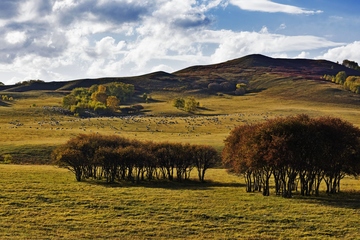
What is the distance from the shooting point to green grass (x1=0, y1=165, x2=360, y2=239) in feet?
105

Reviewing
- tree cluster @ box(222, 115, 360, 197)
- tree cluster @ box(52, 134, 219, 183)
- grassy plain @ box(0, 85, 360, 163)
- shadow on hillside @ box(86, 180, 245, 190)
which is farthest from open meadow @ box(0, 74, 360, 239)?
grassy plain @ box(0, 85, 360, 163)

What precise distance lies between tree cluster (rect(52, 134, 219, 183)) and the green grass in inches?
242

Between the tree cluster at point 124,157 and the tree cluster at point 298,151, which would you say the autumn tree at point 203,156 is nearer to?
the tree cluster at point 124,157

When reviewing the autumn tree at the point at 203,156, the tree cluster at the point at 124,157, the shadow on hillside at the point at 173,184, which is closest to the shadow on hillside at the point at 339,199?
the shadow on hillside at the point at 173,184

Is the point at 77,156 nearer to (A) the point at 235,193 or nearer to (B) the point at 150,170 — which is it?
(B) the point at 150,170

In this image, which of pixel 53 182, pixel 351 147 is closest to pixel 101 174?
pixel 53 182

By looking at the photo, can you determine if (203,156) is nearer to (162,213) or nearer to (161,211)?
(161,211)

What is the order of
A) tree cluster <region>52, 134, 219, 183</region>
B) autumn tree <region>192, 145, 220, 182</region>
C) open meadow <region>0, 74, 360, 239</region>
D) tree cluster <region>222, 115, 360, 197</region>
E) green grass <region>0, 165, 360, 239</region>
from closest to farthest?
1. green grass <region>0, 165, 360, 239</region>
2. open meadow <region>0, 74, 360, 239</region>
3. tree cluster <region>222, 115, 360, 197</region>
4. tree cluster <region>52, 134, 219, 183</region>
5. autumn tree <region>192, 145, 220, 182</region>

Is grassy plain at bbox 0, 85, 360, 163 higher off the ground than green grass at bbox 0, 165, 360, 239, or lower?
higher

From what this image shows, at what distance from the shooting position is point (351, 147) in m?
52.5

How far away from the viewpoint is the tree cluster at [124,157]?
58938mm

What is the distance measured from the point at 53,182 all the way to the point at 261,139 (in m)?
28.3

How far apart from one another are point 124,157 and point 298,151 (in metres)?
24.9

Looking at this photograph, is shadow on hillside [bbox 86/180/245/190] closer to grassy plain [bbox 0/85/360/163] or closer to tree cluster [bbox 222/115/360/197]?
tree cluster [bbox 222/115/360/197]
